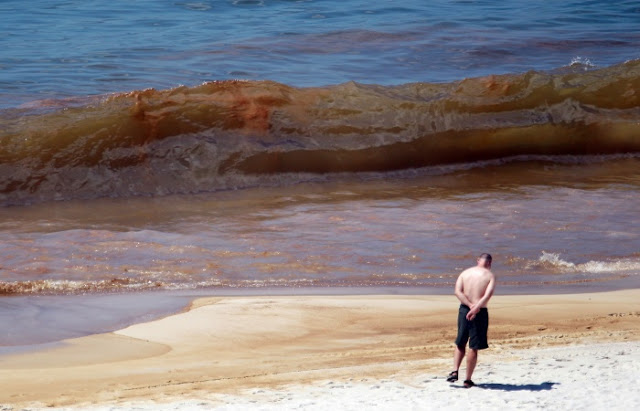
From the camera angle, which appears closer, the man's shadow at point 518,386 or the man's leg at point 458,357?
the man's shadow at point 518,386

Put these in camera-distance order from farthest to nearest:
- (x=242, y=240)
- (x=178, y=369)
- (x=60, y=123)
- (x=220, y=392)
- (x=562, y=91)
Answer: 1. (x=562, y=91)
2. (x=60, y=123)
3. (x=242, y=240)
4. (x=178, y=369)
5. (x=220, y=392)

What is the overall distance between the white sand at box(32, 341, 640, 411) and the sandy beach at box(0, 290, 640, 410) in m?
0.01

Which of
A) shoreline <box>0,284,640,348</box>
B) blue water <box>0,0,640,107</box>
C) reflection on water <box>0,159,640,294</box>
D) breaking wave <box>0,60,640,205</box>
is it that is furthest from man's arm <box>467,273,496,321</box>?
blue water <box>0,0,640,107</box>

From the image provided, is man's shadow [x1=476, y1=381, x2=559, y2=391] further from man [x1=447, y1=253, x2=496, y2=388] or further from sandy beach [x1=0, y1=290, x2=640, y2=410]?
man [x1=447, y1=253, x2=496, y2=388]

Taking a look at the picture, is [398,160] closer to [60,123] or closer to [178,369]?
[60,123]

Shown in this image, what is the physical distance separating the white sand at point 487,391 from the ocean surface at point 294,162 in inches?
91.1

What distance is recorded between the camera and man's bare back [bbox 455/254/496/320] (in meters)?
7.14

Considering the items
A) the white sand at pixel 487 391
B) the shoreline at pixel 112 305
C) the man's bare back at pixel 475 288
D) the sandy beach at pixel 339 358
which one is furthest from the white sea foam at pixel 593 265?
the man's bare back at pixel 475 288

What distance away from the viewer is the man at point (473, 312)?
281 inches

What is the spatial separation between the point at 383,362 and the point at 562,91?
39.9 feet

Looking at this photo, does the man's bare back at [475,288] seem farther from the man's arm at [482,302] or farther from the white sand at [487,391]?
the white sand at [487,391]

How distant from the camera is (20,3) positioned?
27781 millimetres

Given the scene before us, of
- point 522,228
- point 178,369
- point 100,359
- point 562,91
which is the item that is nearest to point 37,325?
point 100,359

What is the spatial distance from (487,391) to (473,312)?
1.66 feet
